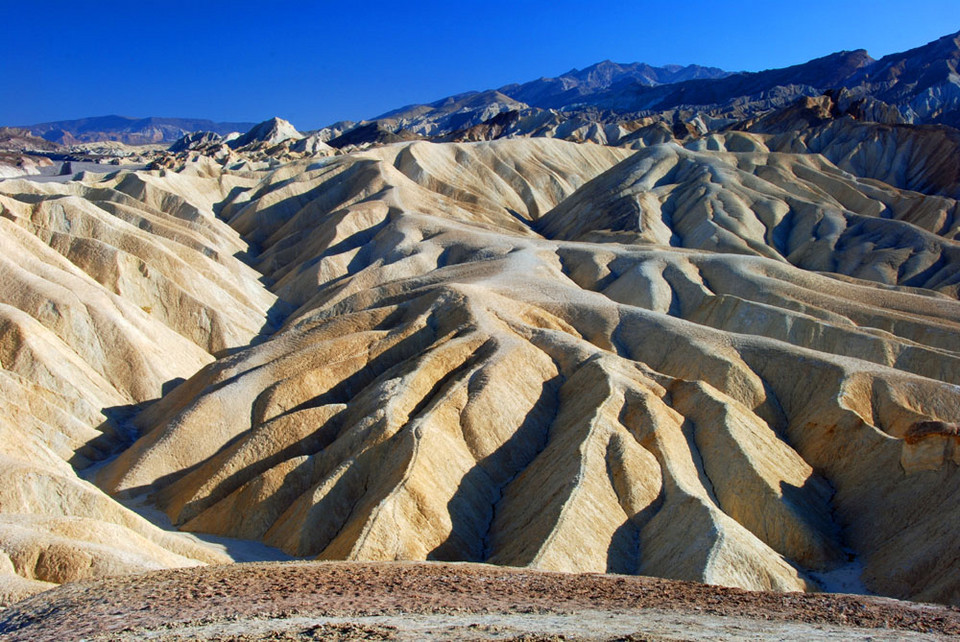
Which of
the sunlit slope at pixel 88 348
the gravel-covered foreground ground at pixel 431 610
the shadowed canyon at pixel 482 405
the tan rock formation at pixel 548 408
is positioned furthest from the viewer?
the tan rock formation at pixel 548 408

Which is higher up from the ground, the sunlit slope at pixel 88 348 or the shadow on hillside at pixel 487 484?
the sunlit slope at pixel 88 348

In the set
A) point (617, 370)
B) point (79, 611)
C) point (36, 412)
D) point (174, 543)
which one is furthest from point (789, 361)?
point (36, 412)

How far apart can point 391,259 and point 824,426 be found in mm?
41191

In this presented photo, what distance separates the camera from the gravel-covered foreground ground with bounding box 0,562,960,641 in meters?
14.9

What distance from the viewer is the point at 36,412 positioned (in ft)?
118

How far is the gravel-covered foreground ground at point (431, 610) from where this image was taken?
588 inches

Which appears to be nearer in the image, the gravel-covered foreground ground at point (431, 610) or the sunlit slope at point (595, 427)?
the gravel-covered foreground ground at point (431, 610)

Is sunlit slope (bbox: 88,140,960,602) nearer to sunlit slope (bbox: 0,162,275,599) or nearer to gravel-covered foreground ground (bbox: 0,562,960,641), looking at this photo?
sunlit slope (bbox: 0,162,275,599)

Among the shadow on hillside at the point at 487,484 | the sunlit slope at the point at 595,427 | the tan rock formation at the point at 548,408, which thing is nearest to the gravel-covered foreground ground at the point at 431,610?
the tan rock formation at the point at 548,408

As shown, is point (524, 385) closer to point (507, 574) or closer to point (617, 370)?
point (617, 370)

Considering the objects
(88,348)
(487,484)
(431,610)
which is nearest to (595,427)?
(487,484)

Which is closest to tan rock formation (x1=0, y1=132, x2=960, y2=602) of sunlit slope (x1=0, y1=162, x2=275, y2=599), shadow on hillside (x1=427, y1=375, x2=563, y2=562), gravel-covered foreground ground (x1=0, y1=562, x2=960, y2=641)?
shadow on hillside (x1=427, y1=375, x2=563, y2=562)

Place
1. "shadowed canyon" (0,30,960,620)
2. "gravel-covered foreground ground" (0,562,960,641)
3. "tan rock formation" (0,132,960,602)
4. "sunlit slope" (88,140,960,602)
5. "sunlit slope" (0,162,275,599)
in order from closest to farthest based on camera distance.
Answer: "gravel-covered foreground ground" (0,562,960,641)
"sunlit slope" (0,162,275,599)
"shadowed canyon" (0,30,960,620)
"sunlit slope" (88,140,960,602)
"tan rock formation" (0,132,960,602)

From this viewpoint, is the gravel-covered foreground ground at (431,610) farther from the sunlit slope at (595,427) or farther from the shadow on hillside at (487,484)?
the shadow on hillside at (487,484)
